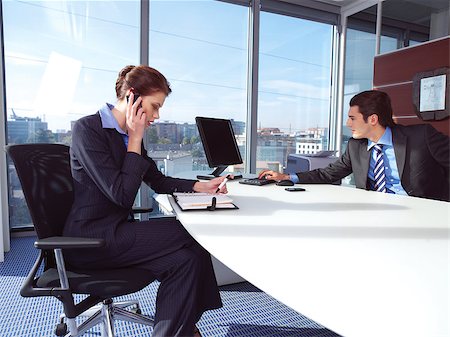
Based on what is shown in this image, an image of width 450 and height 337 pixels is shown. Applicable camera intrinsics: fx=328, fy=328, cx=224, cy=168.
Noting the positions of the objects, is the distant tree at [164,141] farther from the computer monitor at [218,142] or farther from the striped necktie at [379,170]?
the striped necktie at [379,170]

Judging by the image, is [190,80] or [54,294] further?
[190,80]

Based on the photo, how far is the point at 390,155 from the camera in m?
2.21

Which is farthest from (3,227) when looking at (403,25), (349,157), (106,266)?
(403,25)

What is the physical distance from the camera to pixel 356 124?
2295mm

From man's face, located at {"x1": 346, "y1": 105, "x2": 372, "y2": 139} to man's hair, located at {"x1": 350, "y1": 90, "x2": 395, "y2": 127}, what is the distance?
0.03 meters

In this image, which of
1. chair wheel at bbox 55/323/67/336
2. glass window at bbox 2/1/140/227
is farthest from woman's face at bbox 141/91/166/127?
glass window at bbox 2/1/140/227

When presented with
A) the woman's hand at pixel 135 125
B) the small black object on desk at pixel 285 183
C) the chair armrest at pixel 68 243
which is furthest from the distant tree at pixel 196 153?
the chair armrest at pixel 68 243

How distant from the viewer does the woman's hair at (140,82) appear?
1567 millimetres

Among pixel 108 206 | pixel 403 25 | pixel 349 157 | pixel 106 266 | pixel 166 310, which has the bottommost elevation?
pixel 166 310

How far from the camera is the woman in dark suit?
4.33 feet

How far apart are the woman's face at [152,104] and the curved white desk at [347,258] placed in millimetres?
494

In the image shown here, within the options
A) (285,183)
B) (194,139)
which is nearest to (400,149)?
(285,183)

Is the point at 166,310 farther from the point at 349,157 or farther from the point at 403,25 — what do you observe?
the point at 403,25

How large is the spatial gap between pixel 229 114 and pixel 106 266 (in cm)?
331
